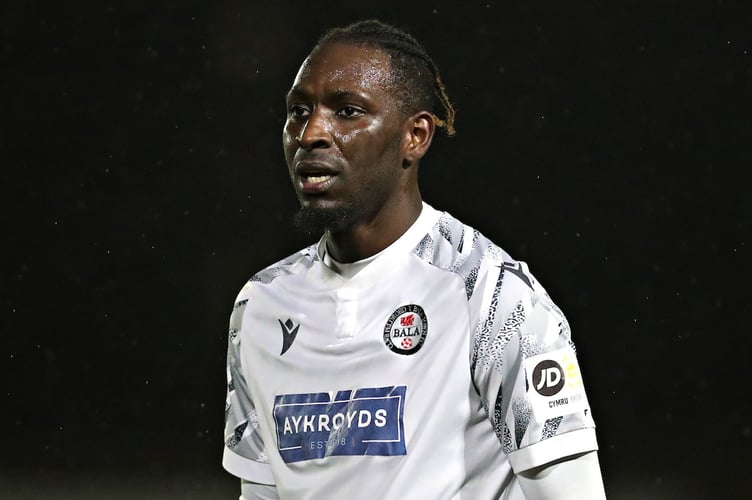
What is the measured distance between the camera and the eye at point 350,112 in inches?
64.2

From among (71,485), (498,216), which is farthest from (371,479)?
(71,485)

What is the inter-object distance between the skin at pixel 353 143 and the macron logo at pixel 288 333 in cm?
17

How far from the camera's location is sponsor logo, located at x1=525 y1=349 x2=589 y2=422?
57.4 inches

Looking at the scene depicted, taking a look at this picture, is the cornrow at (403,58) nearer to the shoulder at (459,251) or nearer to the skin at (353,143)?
the skin at (353,143)

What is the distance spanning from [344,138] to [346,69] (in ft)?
0.34

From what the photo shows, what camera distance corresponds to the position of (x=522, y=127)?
287 centimetres

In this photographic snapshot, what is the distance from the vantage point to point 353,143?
1.62 meters

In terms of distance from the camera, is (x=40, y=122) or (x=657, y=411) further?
(x=40, y=122)

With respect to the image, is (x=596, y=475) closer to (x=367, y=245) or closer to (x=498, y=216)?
(x=367, y=245)

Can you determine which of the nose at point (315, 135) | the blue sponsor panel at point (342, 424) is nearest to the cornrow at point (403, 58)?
the nose at point (315, 135)

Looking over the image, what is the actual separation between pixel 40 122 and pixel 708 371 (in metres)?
1.96

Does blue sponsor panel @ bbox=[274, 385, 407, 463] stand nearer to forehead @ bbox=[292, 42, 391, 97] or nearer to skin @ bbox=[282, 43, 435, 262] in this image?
skin @ bbox=[282, 43, 435, 262]

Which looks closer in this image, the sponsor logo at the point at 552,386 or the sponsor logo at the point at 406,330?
the sponsor logo at the point at 552,386

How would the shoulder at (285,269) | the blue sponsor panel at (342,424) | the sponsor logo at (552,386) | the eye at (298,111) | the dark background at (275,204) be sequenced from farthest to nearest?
the dark background at (275,204) → the shoulder at (285,269) → the eye at (298,111) → the blue sponsor panel at (342,424) → the sponsor logo at (552,386)
